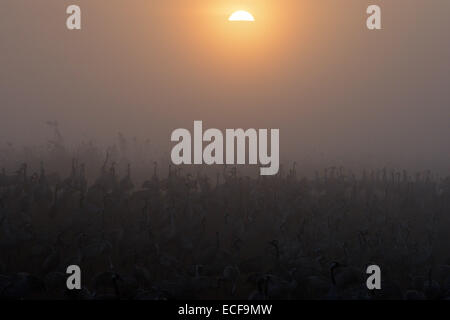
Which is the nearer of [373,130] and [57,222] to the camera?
[57,222]

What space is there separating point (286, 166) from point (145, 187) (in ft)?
2.60

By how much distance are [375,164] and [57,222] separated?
5.87 feet

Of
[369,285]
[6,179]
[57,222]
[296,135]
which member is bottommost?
[369,285]

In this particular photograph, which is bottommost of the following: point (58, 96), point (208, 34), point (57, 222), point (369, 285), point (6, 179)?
point (369, 285)

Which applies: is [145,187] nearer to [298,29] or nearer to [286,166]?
[286,166]

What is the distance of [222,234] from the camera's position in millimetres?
3422

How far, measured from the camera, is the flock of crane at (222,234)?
129 inches

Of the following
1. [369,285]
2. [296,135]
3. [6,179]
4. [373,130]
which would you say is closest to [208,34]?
[296,135]

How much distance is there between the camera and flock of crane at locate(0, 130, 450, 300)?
129 inches

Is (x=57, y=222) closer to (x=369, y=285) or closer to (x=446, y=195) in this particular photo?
(x=369, y=285)

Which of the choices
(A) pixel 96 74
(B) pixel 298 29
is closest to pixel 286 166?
(B) pixel 298 29

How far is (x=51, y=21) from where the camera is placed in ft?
11.4

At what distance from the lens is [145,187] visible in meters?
3.54

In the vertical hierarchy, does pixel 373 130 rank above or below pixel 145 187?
above
